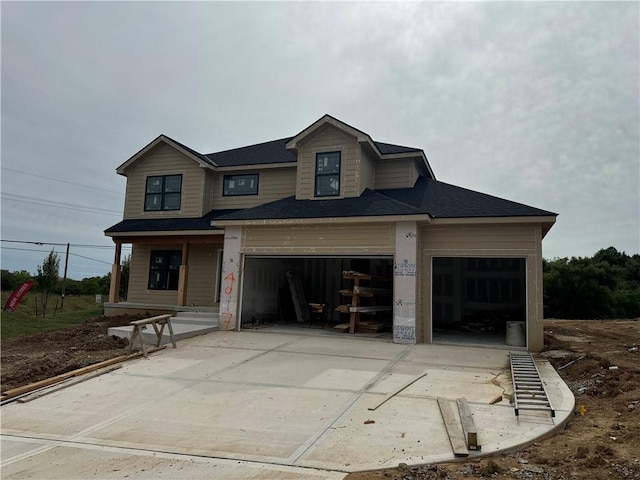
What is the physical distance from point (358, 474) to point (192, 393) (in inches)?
157

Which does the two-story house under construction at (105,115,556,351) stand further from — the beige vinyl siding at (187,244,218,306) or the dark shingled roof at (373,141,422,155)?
the dark shingled roof at (373,141,422,155)

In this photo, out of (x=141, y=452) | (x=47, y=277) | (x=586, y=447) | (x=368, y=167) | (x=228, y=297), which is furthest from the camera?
(x=47, y=277)

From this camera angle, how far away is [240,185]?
17.4 m

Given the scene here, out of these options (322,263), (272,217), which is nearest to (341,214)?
(272,217)

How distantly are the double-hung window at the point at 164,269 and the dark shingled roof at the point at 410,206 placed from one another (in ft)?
15.4

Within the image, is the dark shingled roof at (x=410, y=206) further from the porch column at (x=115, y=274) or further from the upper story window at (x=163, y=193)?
the porch column at (x=115, y=274)

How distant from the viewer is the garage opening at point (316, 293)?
14047mm

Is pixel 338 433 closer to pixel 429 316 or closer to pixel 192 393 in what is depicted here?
pixel 192 393

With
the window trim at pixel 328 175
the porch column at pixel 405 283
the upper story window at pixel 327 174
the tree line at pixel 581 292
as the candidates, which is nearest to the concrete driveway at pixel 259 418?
the porch column at pixel 405 283

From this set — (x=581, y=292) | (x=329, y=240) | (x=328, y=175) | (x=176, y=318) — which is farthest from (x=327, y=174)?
(x=581, y=292)

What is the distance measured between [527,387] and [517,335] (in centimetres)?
502

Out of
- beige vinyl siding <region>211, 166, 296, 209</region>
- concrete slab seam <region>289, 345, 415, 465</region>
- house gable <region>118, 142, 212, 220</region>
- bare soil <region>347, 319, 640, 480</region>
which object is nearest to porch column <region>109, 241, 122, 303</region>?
house gable <region>118, 142, 212, 220</region>

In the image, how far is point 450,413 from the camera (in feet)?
19.1

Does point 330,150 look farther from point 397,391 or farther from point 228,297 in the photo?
point 397,391
